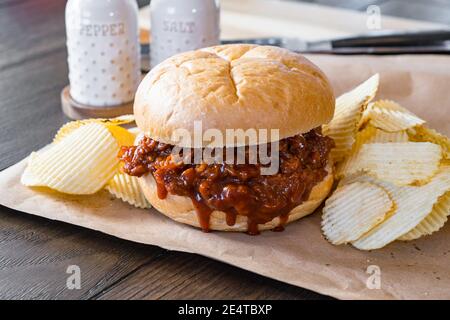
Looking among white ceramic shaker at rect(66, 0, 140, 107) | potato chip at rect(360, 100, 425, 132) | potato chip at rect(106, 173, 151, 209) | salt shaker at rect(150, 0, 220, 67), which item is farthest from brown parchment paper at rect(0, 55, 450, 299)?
salt shaker at rect(150, 0, 220, 67)

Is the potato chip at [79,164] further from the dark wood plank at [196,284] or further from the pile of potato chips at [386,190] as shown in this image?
the pile of potato chips at [386,190]

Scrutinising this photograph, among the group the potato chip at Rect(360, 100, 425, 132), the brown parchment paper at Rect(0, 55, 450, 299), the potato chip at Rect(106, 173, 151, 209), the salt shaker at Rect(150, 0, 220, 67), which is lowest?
the brown parchment paper at Rect(0, 55, 450, 299)

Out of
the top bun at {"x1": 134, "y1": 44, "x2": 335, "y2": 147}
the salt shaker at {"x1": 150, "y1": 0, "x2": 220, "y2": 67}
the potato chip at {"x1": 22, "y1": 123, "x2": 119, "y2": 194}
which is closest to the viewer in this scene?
the top bun at {"x1": 134, "y1": 44, "x2": 335, "y2": 147}

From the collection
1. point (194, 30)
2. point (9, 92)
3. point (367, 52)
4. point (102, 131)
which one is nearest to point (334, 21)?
point (367, 52)

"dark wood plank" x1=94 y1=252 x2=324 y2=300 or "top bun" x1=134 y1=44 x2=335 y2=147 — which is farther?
"top bun" x1=134 y1=44 x2=335 y2=147

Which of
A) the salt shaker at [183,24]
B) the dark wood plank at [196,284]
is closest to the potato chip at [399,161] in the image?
the dark wood plank at [196,284]

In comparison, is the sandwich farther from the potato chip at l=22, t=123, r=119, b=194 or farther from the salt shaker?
the salt shaker
